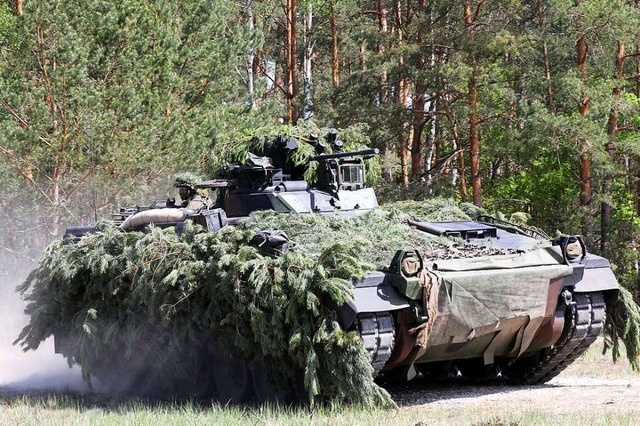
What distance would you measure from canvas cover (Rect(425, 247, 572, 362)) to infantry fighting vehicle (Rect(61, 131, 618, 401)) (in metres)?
0.01

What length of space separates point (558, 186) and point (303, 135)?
1489 cm

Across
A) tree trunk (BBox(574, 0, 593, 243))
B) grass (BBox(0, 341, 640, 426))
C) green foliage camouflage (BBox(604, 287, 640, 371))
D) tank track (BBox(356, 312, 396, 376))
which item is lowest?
grass (BBox(0, 341, 640, 426))

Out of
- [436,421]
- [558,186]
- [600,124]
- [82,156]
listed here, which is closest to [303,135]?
[436,421]

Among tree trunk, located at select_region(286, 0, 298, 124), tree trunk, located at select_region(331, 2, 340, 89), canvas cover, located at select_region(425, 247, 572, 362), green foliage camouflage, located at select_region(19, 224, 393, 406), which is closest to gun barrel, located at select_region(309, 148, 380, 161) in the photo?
green foliage camouflage, located at select_region(19, 224, 393, 406)

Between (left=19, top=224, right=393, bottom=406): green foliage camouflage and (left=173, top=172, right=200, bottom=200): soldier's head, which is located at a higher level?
(left=173, top=172, right=200, bottom=200): soldier's head

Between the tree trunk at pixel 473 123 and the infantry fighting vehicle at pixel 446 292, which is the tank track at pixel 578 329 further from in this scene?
the tree trunk at pixel 473 123

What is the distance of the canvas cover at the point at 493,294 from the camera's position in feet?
33.3

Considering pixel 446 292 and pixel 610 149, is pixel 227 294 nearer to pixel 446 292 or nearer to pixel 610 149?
pixel 446 292

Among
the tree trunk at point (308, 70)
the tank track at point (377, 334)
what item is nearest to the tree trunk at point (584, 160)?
the tree trunk at point (308, 70)

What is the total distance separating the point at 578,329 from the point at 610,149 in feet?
42.8

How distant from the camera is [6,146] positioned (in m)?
19.4

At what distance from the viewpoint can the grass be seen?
29.2 ft

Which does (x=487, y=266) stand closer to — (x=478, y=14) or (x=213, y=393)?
(x=213, y=393)

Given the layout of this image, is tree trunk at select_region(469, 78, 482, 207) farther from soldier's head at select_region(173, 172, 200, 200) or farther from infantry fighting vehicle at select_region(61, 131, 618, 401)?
soldier's head at select_region(173, 172, 200, 200)
